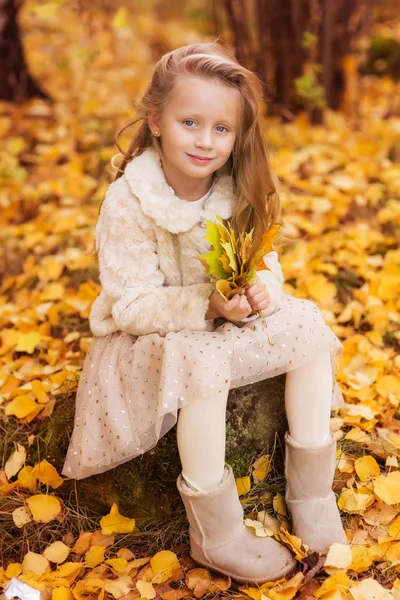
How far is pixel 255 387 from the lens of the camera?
2160 millimetres

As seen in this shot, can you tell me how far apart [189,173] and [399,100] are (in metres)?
3.16

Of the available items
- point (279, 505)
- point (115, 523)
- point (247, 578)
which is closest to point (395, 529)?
point (279, 505)

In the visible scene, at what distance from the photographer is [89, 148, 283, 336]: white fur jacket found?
1975 mm

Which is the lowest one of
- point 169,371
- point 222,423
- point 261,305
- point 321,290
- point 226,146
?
point 321,290

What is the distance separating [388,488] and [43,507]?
1.05m

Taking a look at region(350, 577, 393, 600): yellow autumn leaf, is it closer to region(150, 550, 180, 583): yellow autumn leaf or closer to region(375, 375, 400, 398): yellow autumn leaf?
region(150, 550, 180, 583): yellow autumn leaf

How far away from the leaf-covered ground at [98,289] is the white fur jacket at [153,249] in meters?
0.57

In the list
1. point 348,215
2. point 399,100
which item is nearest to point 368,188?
point 348,215

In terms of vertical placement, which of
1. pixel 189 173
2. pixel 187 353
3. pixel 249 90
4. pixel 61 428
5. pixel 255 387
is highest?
pixel 249 90

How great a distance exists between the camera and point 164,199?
2047mm

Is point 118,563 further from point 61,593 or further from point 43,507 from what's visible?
point 43,507

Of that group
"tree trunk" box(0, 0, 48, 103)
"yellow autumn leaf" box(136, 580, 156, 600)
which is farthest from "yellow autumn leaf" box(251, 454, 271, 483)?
"tree trunk" box(0, 0, 48, 103)

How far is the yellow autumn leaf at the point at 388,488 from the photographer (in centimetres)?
207

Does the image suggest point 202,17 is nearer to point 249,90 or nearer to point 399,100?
point 399,100
